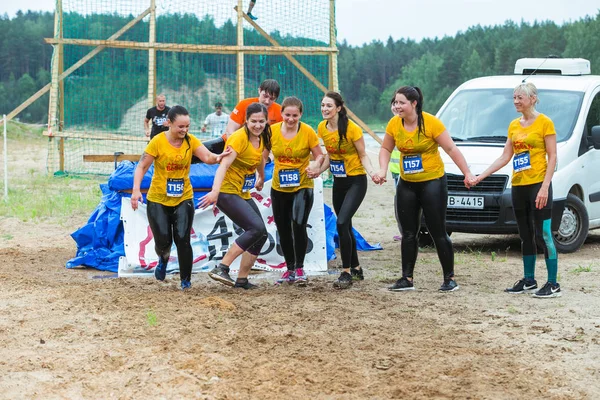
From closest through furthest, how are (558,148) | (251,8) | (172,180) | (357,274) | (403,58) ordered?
(172,180), (357,274), (558,148), (251,8), (403,58)

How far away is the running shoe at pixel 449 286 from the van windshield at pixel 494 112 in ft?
10.4

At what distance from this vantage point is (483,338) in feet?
22.3

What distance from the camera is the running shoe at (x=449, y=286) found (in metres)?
8.85

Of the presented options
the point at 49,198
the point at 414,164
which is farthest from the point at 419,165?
the point at 49,198

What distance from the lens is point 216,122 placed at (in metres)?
21.4

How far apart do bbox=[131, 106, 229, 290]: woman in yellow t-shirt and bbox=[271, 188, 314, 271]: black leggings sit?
0.87 metres

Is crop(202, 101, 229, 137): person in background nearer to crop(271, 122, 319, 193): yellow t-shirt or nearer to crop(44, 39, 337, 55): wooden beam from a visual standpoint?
crop(44, 39, 337, 55): wooden beam

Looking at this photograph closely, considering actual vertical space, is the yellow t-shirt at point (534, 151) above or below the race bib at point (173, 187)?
above

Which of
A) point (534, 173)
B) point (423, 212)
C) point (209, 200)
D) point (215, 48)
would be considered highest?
point (215, 48)

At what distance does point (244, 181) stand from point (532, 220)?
2640 millimetres

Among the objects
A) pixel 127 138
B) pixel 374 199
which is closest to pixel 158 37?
pixel 127 138

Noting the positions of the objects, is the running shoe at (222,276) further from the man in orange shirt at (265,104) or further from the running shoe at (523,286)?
the running shoe at (523,286)

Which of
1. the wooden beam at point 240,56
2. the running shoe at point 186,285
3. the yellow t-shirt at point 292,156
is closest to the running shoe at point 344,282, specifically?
the yellow t-shirt at point 292,156

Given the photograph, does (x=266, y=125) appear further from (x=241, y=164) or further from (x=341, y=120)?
(x=341, y=120)
